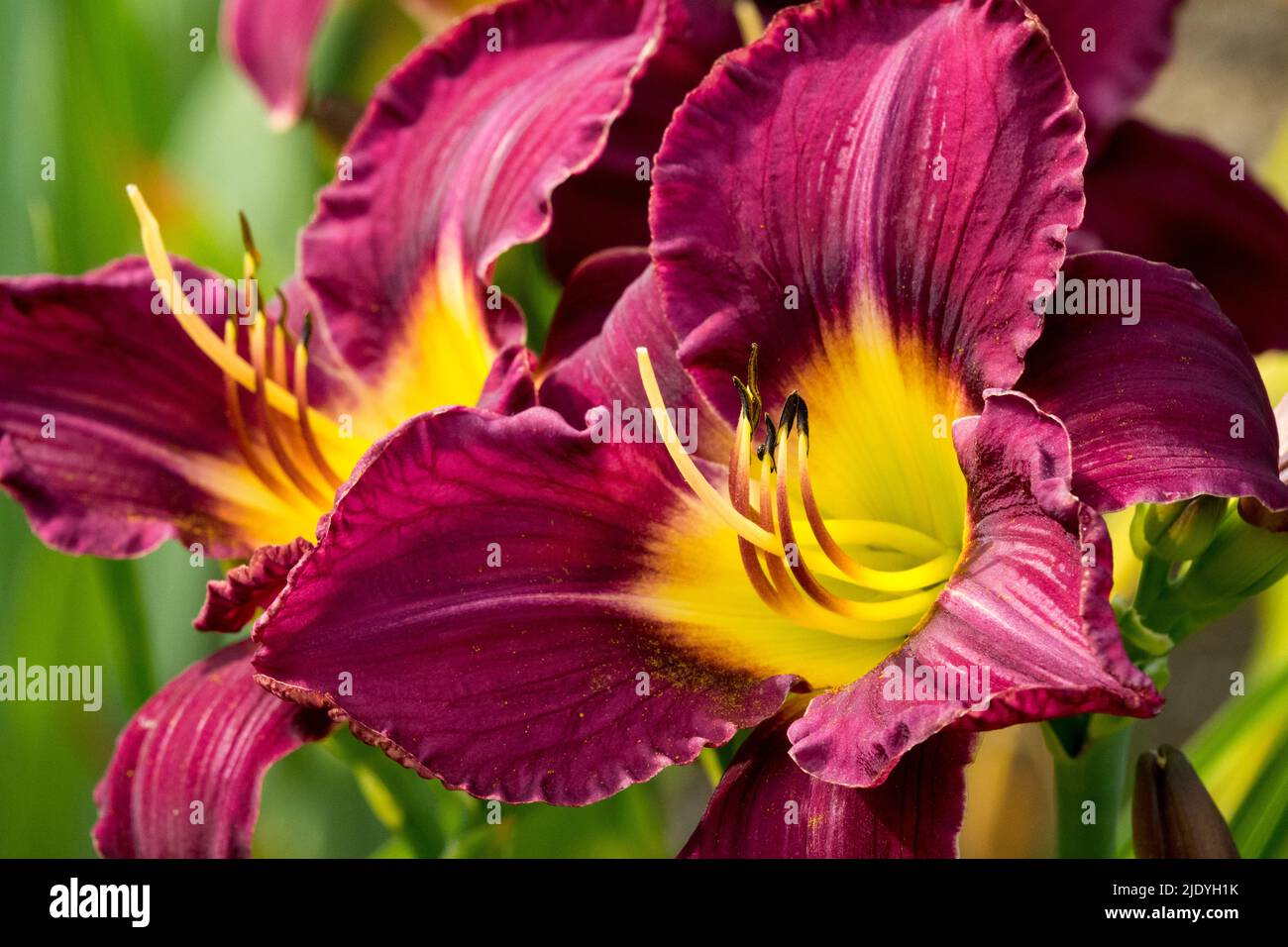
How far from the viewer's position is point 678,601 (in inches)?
22.7

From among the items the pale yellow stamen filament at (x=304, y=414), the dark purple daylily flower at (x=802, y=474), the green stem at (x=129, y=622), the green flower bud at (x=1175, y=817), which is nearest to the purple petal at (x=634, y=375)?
the dark purple daylily flower at (x=802, y=474)

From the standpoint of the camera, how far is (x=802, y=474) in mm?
522

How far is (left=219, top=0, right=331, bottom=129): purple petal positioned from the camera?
3.03 ft

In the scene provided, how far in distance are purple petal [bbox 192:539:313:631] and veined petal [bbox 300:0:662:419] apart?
0.16 metres

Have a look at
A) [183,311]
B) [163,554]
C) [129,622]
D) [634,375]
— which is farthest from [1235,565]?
[163,554]

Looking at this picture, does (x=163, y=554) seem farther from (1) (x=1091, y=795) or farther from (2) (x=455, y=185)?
(1) (x=1091, y=795)

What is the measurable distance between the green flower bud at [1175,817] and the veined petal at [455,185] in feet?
1.07

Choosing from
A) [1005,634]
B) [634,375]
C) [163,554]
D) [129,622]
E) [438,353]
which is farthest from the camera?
[163,554]

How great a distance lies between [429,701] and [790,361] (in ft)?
0.69

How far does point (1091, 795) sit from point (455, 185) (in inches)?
16.4

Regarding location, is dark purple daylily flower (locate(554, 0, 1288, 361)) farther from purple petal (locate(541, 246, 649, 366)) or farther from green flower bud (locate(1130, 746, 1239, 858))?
green flower bud (locate(1130, 746, 1239, 858))

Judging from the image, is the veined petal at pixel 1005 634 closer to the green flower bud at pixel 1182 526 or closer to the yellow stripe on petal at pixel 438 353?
the green flower bud at pixel 1182 526
